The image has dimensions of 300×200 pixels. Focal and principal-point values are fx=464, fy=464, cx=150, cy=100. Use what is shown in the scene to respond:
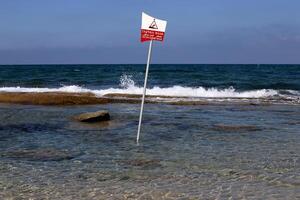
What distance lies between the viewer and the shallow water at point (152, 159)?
692 cm

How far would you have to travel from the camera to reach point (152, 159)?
8938 mm

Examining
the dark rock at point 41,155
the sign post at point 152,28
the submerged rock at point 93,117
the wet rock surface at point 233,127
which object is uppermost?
the sign post at point 152,28

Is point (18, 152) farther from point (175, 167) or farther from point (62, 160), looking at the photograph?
point (175, 167)

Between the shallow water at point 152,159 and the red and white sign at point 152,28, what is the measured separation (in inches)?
94.6

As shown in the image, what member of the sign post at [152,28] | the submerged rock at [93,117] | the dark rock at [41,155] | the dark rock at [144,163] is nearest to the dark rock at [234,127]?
the submerged rock at [93,117]

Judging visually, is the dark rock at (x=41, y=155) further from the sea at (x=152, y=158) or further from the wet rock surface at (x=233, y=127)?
the wet rock surface at (x=233, y=127)

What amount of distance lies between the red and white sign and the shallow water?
2.40m

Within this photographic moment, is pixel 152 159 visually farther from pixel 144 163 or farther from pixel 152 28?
pixel 152 28

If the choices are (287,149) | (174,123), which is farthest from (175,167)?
(174,123)

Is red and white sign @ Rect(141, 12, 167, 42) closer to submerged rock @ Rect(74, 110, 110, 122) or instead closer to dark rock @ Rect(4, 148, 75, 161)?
dark rock @ Rect(4, 148, 75, 161)

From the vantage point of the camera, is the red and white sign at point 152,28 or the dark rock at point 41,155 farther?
the red and white sign at point 152,28

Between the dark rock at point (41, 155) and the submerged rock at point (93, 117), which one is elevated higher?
the submerged rock at point (93, 117)

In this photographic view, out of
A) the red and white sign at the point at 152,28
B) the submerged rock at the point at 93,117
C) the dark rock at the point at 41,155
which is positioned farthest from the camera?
the submerged rock at the point at 93,117

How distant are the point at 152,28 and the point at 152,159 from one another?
2.87 metres
